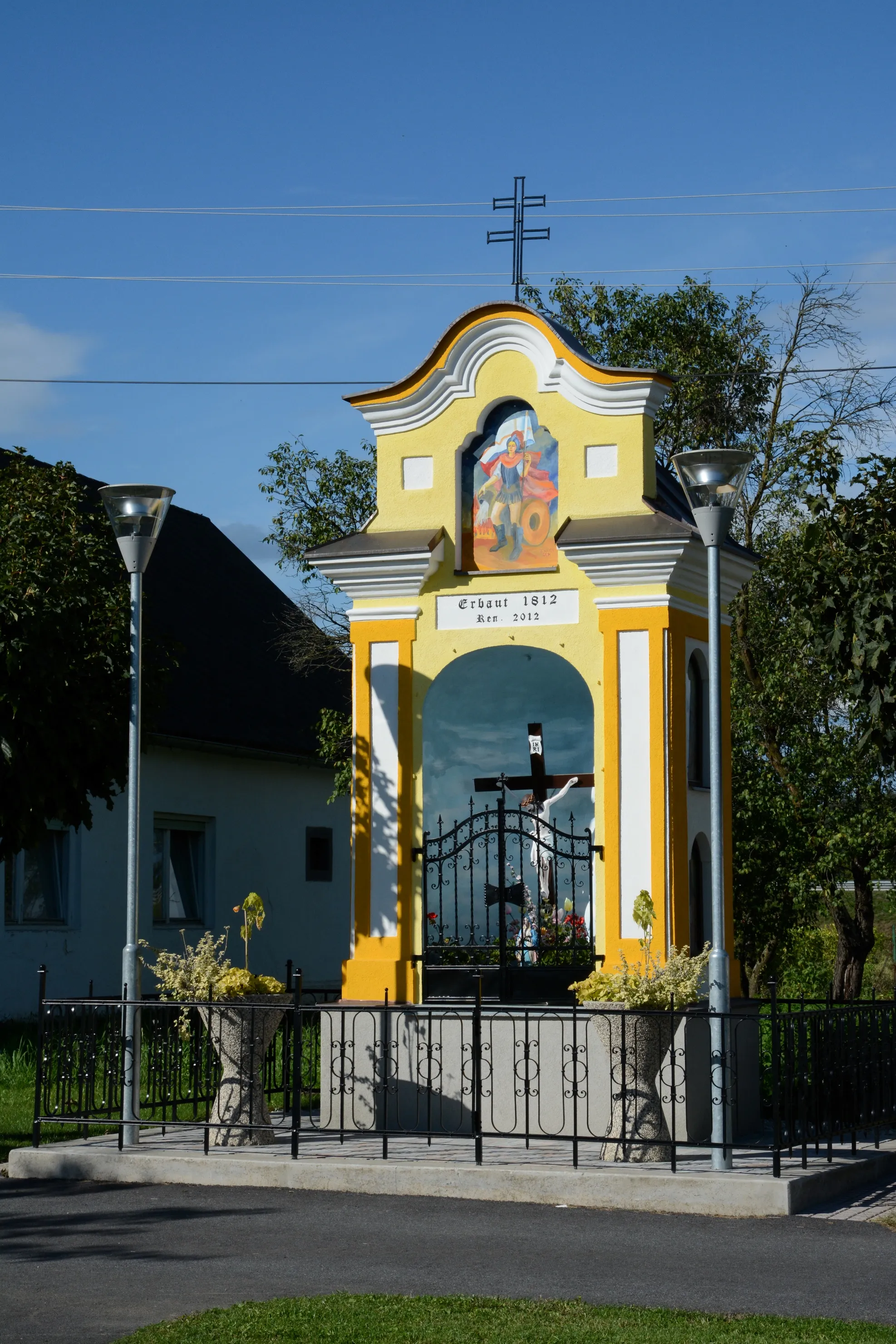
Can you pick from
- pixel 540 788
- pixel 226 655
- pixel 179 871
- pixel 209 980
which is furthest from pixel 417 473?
pixel 226 655

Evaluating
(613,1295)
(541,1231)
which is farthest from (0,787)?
(613,1295)

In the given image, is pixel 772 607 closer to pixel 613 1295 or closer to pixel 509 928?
pixel 509 928

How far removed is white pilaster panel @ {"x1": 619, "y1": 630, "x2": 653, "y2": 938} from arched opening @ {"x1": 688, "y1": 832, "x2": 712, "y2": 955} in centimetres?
66

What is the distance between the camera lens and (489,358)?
1334 centimetres

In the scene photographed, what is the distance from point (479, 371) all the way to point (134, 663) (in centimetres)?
354

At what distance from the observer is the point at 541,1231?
30.0 feet

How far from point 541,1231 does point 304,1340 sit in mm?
2809

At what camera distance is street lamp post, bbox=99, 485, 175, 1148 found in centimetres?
1177

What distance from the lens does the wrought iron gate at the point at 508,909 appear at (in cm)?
1274

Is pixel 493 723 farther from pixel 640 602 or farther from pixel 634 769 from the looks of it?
pixel 640 602

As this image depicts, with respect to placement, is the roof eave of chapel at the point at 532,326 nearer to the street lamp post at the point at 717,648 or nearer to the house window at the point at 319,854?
the street lamp post at the point at 717,648

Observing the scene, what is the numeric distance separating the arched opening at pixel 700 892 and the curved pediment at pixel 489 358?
3350mm

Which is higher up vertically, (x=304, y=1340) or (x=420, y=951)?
(x=420, y=951)

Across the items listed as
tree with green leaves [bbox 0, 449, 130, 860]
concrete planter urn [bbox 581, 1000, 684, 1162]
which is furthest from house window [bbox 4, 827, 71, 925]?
concrete planter urn [bbox 581, 1000, 684, 1162]
